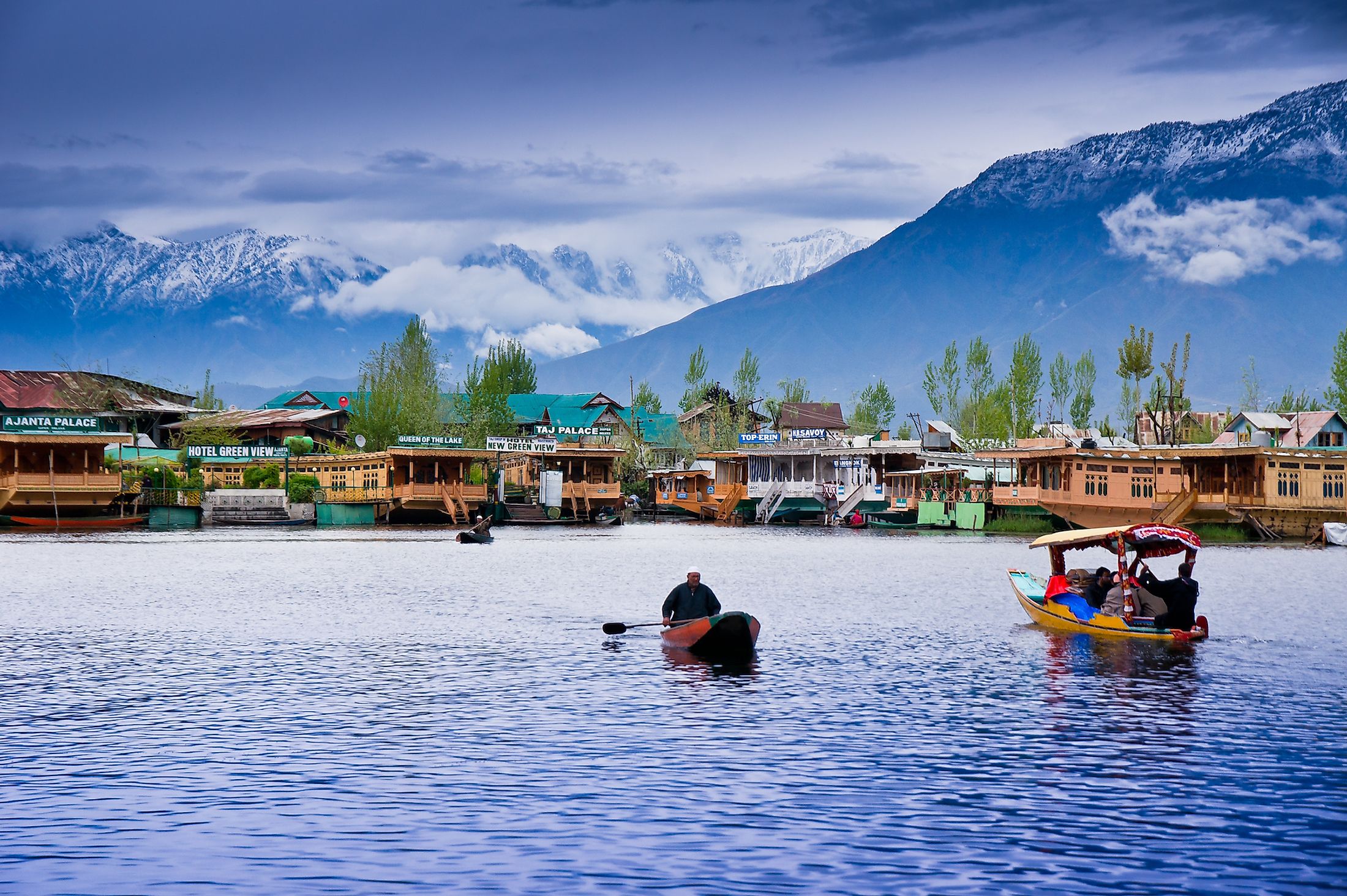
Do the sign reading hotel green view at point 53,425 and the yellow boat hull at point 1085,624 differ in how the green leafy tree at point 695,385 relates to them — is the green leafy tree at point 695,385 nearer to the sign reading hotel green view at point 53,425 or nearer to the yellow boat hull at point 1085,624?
the sign reading hotel green view at point 53,425

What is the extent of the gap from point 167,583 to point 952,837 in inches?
1480

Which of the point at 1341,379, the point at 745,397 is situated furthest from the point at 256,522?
the point at 1341,379

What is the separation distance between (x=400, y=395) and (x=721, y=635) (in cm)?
8957

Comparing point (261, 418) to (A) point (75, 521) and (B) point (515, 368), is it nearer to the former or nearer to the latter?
(A) point (75, 521)

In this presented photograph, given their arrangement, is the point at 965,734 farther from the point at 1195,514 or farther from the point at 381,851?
the point at 1195,514

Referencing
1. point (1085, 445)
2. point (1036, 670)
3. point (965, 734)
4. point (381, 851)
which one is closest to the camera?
point (381, 851)

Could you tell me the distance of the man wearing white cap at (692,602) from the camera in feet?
92.7

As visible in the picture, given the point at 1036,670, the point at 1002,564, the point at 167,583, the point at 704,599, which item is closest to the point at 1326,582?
the point at 1002,564

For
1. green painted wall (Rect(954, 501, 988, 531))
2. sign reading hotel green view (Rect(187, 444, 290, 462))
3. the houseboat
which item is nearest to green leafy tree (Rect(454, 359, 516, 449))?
→ sign reading hotel green view (Rect(187, 444, 290, 462))

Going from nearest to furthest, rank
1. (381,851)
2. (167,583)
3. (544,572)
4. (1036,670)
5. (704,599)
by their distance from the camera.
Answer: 1. (381,851)
2. (1036,670)
3. (704,599)
4. (167,583)
5. (544,572)

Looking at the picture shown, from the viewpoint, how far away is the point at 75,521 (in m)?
84.4

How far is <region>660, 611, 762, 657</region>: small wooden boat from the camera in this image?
27.0 metres

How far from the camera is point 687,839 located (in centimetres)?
1417

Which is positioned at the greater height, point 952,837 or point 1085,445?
point 1085,445
